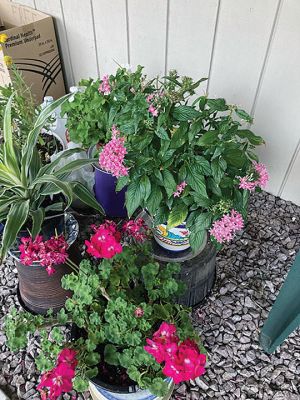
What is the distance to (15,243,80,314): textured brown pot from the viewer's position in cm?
125

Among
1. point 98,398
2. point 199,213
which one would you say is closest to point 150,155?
point 199,213

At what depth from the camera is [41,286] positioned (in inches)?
50.9

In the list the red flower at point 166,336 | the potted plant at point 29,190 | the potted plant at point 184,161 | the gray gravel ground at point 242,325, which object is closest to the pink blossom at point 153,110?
the potted plant at point 184,161

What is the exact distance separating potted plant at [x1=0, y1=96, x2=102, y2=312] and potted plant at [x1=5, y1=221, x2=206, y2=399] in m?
0.22

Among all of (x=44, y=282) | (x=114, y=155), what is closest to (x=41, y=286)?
(x=44, y=282)

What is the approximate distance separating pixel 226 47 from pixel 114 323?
121 cm

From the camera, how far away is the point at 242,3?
4.50 feet

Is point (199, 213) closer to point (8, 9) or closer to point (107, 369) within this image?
point (107, 369)

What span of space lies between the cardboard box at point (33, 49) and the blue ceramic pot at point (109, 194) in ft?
2.69

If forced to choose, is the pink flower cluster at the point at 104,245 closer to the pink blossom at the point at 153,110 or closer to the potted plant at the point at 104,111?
the potted plant at the point at 104,111

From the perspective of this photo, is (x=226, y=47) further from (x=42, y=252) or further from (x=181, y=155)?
(x=42, y=252)

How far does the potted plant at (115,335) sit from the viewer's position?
0.81m

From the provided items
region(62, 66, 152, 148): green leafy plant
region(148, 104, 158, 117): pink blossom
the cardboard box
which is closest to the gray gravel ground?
region(62, 66, 152, 148): green leafy plant

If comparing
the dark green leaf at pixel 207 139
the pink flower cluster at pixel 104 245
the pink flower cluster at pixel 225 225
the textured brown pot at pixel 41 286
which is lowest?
the textured brown pot at pixel 41 286
